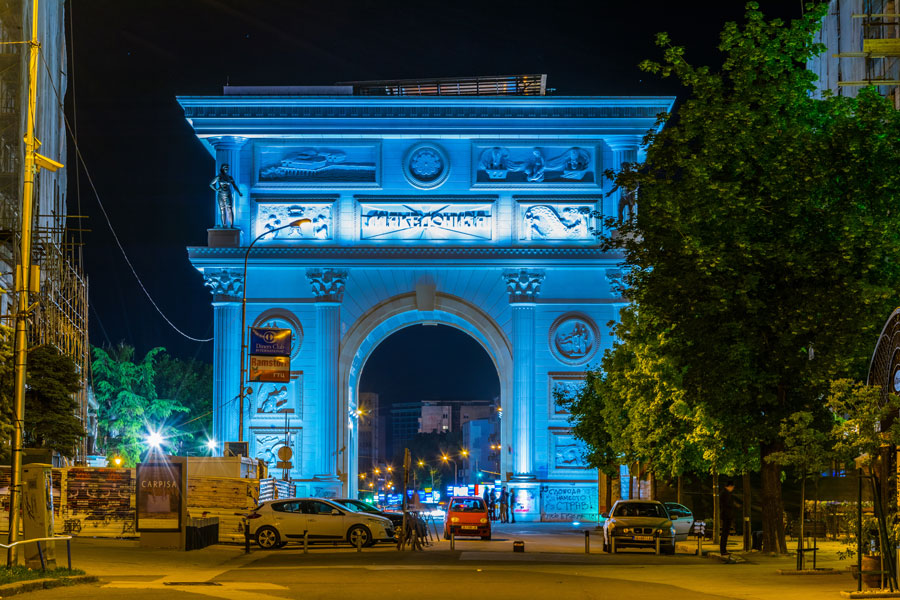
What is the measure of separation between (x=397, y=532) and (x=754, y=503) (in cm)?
1892

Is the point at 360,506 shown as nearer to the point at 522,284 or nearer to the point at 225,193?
the point at 522,284

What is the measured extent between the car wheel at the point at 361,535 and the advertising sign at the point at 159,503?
18.0 ft

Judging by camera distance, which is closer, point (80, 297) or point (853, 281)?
point (853, 281)

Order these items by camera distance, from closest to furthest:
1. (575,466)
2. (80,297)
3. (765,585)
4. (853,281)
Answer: (765,585), (853,281), (80,297), (575,466)

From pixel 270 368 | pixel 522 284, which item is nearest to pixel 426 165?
pixel 522 284

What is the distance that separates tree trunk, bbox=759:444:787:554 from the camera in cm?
3066

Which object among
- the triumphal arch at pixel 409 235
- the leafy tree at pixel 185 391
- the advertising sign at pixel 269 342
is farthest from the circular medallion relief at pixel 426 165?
the leafy tree at pixel 185 391

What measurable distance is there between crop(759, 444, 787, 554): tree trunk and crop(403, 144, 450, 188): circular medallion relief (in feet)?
115

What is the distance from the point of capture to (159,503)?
103ft

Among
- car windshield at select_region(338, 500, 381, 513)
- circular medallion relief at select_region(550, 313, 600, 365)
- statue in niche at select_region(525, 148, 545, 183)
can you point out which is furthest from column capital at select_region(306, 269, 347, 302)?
car windshield at select_region(338, 500, 381, 513)

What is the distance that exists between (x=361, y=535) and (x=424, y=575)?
10742mm

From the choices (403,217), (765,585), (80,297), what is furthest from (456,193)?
(765,585)

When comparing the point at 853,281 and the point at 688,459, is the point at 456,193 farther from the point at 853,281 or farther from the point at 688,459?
the point at 853,281

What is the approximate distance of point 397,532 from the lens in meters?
34.9
